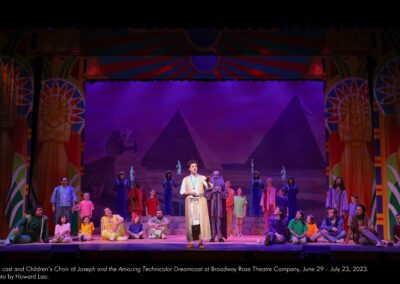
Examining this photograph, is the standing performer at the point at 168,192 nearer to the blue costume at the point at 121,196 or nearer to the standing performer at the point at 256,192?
the blue costume at the point at 121,196

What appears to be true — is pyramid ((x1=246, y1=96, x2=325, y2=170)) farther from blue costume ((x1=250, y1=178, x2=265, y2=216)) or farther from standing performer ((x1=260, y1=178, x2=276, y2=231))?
standing performer ((x1=260, y1=178, x2=276, y2=231))

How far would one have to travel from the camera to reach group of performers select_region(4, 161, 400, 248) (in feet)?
26.5

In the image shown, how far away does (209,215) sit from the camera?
32.0 ft

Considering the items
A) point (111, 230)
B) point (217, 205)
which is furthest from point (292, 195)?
point (111, 230)

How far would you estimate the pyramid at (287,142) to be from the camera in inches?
498

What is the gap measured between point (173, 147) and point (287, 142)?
281 cm

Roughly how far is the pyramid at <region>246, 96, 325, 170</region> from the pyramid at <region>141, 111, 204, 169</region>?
148 centimetres

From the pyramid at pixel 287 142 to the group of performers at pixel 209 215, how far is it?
598 mm

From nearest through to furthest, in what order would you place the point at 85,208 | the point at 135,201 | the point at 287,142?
the point at 85,208 → the point at 135,201 → the point at 287,142

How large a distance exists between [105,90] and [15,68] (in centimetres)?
233

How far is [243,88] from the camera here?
1266 centimetres

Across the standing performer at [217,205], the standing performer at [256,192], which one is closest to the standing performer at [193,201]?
the standing performer at [217,205]

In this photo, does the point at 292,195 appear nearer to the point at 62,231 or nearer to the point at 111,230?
the point at 111,230

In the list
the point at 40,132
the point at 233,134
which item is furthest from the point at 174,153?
the point at 40,132
